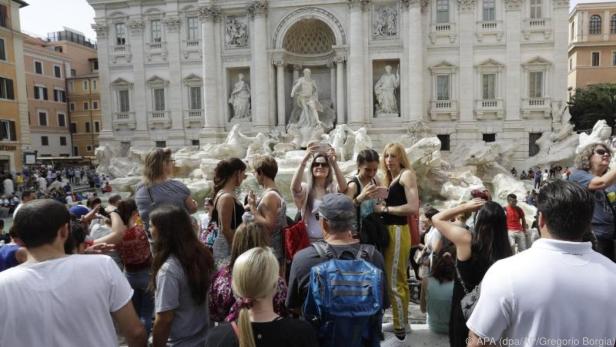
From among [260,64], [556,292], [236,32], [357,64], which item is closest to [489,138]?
[357,64]

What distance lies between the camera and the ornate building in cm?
2039

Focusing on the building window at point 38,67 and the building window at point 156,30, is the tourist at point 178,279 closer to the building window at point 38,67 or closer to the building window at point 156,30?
the building window at point 156,30

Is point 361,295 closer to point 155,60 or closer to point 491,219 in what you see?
point 491,219

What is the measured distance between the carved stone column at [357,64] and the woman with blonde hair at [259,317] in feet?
62.3

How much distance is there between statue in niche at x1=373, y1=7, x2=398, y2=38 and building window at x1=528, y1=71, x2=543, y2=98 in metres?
6.71

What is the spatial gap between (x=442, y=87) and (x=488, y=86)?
213 centimetres

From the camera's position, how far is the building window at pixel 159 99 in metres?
Result: 24.1

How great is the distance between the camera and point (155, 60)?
77.8ft

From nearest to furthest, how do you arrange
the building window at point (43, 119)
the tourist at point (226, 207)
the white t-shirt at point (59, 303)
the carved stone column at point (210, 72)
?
the white t-shirt at point (59, 303) → the tourist at point (226, 207) → the carved stone column at point (210, 72) → the building window at point (43, 119)

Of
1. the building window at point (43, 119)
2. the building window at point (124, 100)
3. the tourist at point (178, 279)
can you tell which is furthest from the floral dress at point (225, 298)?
the building window at point (43, 119)

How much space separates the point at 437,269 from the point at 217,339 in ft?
7.40

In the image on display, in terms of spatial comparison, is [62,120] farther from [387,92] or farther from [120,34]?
[387,92]

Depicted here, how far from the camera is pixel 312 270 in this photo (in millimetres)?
2311

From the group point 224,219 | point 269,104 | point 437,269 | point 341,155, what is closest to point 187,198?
point 224,219
